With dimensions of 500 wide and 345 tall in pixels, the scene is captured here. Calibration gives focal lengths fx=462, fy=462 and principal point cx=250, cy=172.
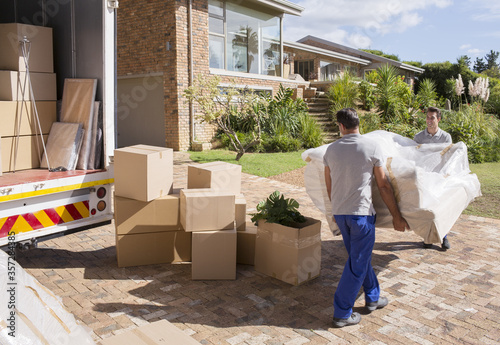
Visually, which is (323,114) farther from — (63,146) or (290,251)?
(290,251)

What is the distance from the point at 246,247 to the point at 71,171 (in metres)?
2.10

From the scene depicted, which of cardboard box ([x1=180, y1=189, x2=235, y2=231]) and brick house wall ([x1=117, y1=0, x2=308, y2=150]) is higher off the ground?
brick house wall ([x1=117, y1=0, x2=308, y2=150])

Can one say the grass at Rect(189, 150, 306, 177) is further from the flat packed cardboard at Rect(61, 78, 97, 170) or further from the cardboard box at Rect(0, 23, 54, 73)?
the cardboard box at Rect(0, 23, 54, 73)

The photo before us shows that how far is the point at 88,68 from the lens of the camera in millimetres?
5227

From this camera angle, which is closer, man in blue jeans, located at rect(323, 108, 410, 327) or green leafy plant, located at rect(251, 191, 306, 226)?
man in blue jeans, located at rect(323, 108, 410, 327)

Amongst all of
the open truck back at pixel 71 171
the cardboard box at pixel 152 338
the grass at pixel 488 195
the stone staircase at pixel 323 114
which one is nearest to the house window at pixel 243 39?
the stone staircase at pixel 323 114

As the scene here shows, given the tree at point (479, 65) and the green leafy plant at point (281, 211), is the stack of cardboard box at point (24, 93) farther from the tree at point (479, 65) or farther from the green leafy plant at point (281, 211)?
the tree at point (479, 65)

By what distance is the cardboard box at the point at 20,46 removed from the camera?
5285 mm

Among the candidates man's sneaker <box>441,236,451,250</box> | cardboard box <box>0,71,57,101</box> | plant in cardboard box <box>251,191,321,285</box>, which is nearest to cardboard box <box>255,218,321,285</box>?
plant in cardboard box <box>251,191,321,285</box>

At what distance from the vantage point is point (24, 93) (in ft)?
17.2

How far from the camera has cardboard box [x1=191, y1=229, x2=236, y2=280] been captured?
15.5ft

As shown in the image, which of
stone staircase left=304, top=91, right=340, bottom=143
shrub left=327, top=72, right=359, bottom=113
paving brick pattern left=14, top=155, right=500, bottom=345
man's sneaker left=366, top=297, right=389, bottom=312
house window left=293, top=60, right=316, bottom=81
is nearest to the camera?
paving brick pattern left=14, top=155, right=500, bottom=345

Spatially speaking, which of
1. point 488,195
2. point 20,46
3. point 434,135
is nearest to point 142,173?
point 20,46

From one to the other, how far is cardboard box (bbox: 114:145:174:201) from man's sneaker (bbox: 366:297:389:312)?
2.41 metres
